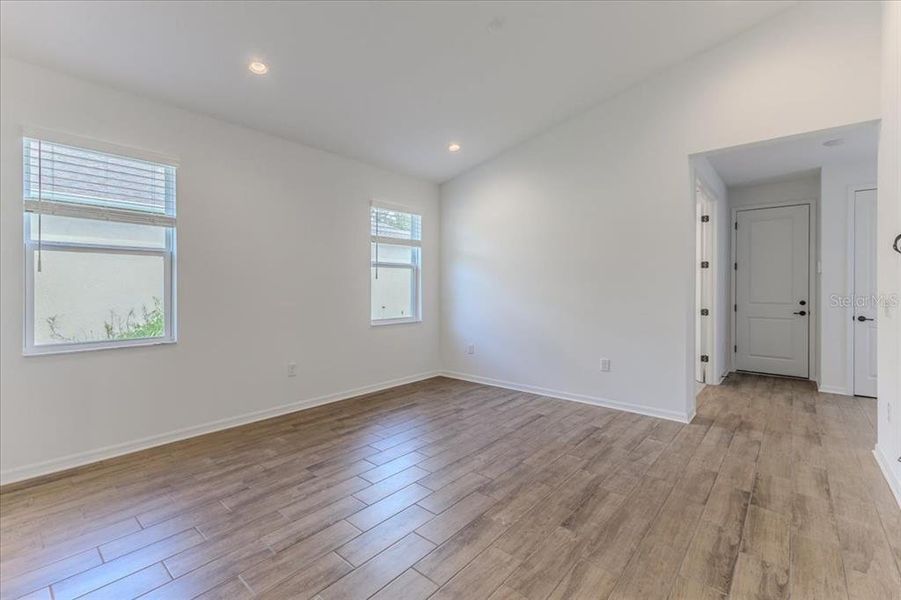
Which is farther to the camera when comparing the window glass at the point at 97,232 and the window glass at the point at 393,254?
the window glass at the point at 393,254

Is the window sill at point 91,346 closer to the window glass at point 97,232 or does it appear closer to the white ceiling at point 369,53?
the window glass at point 97,232

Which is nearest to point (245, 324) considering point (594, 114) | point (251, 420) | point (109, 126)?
point (251, 420)

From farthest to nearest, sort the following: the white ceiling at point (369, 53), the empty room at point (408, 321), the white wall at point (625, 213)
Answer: the white wall at point (625, 213) < the white ceiling at point (369, 53) < the empty room at point (408, 321)

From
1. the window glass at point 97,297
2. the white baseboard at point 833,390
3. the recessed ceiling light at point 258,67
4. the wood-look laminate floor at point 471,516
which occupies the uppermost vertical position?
the recessed ceiling light at point 258,67

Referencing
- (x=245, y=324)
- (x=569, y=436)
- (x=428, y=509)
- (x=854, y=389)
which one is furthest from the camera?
(x=854, y=389)

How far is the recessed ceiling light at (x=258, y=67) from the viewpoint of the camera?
2865 millimetres

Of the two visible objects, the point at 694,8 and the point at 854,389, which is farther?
the point at 854,389

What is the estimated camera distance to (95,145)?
2.84 metres

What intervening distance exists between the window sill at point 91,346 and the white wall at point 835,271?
22.5ft

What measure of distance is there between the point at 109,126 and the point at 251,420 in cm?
259

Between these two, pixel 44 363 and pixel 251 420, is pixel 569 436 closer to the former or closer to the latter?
pixel 251 420

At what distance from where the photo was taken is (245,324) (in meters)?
3.65

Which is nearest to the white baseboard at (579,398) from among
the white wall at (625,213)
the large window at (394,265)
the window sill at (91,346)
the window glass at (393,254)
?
the white wall at (625,213)

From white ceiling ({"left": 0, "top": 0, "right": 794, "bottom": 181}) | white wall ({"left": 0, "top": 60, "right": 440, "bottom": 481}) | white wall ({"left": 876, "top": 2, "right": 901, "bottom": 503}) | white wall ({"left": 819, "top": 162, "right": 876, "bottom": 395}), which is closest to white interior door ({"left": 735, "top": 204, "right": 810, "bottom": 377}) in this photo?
white wall ({"left": 819, "top": 162, "right": 876, "bottom": 395})
